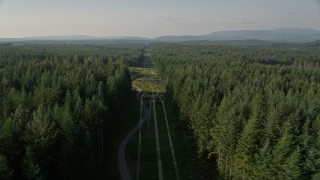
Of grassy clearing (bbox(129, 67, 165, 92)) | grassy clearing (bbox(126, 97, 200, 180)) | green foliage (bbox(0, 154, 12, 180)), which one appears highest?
green foliage (bbox(0, 154, 12, 180))

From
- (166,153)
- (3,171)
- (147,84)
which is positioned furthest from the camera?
(147,84)

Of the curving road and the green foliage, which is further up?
the green foliage

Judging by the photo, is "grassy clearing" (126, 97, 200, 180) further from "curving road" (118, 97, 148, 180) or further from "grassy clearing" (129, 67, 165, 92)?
"grassy clearing" (129, 67, 165, 92)

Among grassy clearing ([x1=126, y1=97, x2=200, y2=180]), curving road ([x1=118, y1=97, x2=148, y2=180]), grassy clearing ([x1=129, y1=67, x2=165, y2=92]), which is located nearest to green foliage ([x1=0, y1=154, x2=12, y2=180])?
curving road ([x1=118, y1=97, x2=148, y2=180])

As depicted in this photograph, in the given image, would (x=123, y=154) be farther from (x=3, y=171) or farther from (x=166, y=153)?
(x=3, y=171)

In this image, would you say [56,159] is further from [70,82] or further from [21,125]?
[70,82]

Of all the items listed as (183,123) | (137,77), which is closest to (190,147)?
(183,123)

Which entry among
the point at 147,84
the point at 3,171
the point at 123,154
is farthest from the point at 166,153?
the point at 147,84

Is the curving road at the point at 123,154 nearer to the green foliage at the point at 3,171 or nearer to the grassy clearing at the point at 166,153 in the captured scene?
the grassy clearing at the point at 166,153

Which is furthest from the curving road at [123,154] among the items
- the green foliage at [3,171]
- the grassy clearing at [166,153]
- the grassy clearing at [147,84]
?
the grassy clearing at [147,84]

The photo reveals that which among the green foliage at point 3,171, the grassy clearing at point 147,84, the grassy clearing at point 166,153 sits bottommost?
the grassy clearing at point 147,84

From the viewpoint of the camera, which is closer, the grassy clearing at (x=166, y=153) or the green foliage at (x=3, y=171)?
the green foliage at (x=3, y=171)
